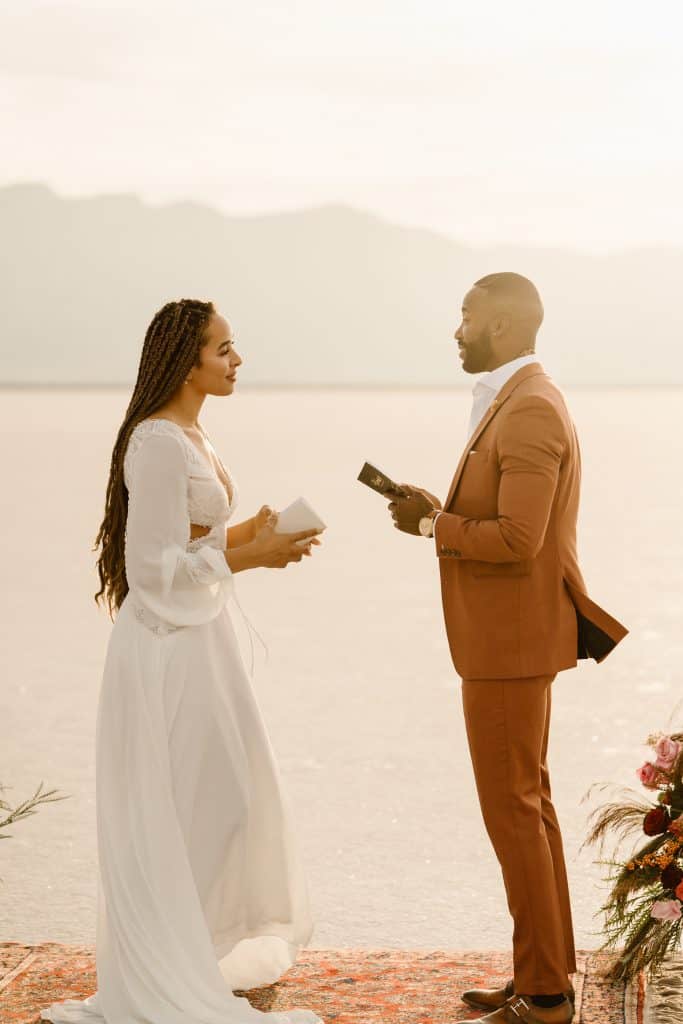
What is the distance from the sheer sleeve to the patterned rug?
3.57ft

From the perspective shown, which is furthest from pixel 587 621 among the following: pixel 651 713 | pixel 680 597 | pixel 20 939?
pixel 680 597

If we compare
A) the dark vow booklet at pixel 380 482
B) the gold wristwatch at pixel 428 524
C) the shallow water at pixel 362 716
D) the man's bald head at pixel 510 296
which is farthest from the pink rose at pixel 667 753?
the shallow water at pixel 362 716

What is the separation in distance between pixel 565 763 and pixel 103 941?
15.9ft

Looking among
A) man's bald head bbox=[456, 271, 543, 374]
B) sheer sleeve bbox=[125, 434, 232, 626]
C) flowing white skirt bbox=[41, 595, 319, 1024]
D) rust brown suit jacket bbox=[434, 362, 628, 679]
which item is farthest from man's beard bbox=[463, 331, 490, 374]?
flowing white skirt bbox=[41, 595, 319, 1024]

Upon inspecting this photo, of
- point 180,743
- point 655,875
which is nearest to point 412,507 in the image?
point 180,743

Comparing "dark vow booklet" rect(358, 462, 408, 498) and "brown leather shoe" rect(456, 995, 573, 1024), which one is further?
"dark vow booklet" rect(358, 462, 408, 498)

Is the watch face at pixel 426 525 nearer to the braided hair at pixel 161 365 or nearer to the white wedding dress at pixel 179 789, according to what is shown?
the white wedding dress at pixel 179 789

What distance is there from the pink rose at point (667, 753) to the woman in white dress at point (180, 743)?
3.45 ft

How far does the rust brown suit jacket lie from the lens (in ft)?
13.3

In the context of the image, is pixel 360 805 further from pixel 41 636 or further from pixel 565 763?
pixel 41 636

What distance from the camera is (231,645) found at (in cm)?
443

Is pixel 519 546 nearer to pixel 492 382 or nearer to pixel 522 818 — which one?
pixel 492 382

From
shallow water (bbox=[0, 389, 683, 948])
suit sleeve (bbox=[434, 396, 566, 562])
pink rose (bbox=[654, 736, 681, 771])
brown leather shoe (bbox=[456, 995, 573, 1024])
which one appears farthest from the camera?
shallow water (bbox=[0, 389, 683, 948])

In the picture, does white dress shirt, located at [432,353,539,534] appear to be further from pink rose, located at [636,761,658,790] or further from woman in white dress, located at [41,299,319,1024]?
pink rose, located at [636,761,658,790]
